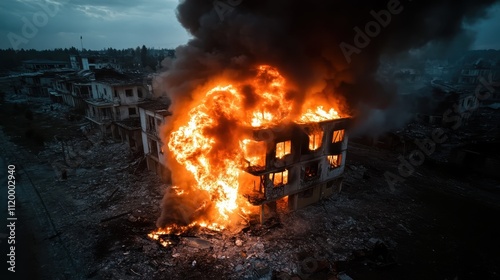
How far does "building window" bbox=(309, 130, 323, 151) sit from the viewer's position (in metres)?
20.5

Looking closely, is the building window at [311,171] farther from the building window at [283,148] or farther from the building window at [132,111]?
the building window at [132,111]

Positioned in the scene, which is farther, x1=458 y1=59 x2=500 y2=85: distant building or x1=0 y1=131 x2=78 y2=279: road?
x1=458 y1=59 x2=500 y2=85: distant building

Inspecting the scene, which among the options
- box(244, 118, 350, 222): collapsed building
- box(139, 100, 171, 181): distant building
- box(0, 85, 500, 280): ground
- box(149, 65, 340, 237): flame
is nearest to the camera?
box(0, 85, 500, 280): ground

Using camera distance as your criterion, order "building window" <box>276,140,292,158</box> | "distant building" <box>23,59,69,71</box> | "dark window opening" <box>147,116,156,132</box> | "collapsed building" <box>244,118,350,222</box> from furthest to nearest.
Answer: "distant building" <box>23,59,69,71</box>
"dark window opening" <box>147,116,156,132</box>
"building window" <box>276,140,292,158</box>
"collapsed building" <box>244,118,350,222</box>

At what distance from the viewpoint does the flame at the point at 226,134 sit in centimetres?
1933

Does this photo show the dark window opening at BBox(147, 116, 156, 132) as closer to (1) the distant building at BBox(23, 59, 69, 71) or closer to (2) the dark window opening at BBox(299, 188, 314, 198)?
(2) the dark window opening at BBox(299, 188, 314, 198)

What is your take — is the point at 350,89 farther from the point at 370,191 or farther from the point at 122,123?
the point at 122,123

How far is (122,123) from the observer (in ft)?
119

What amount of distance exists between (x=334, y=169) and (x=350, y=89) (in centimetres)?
710

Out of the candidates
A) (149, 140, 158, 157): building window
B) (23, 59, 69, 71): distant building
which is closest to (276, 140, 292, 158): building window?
(149, 140, 158, 157): building window

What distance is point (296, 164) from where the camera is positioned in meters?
20.4

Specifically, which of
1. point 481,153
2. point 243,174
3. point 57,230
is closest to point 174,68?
point 243,174

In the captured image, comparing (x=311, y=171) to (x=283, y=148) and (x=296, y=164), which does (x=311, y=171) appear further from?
(x=283, y=148)

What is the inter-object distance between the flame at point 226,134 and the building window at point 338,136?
51.3 inches
